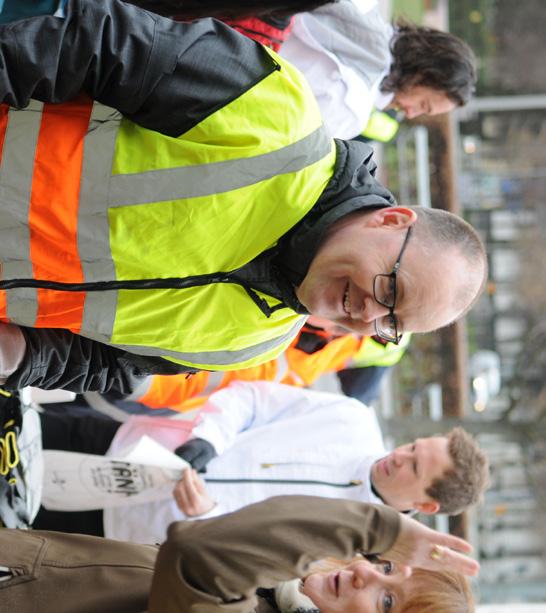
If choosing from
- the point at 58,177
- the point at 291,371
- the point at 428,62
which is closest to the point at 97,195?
the point at 58,177

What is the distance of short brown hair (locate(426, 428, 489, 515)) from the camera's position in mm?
3295

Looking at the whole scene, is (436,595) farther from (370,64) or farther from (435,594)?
(370,64)

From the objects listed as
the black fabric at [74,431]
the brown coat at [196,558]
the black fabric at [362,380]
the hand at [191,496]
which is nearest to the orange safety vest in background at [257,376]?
the black fabric at [362,380]

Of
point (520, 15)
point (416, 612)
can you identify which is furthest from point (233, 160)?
point (520, 15)

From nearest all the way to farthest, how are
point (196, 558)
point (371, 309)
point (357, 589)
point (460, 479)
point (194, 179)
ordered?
point (194, 179), point (196, 558), point (371, 309), point (357, 589), point (460, 479)

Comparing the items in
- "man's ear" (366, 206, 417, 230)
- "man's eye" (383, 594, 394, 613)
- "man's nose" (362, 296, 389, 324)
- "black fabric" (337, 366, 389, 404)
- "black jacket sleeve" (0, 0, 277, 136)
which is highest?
"black jacket sleeve" (0, 0, 277, 136)

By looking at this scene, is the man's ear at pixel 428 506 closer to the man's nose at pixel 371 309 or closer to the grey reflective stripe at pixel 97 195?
the man's nose at pixel 371 309

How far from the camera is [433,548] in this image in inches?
73.2

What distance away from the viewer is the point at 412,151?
6227 mm

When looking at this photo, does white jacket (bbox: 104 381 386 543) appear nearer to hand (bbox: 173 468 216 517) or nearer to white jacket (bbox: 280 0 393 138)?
hand (bbox: 173 468 216 517)

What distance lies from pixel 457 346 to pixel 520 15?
5.25 meters

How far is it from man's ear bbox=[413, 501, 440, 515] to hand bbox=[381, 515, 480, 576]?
1.46m

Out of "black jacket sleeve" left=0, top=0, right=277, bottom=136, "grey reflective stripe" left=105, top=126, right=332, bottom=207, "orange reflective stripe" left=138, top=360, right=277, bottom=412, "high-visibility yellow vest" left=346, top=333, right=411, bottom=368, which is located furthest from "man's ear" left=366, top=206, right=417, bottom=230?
"high-visibility yellow vest" left=346, top=333, right=411, bottom=368

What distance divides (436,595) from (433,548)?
55 cm
